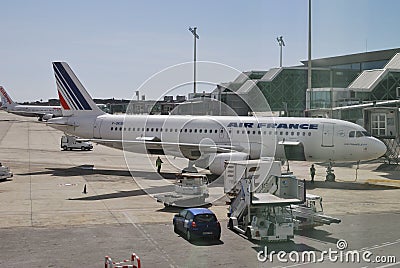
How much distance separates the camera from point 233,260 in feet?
58.3

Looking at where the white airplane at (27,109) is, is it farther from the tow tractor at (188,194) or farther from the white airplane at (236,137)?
the tow tractor at (188,194)

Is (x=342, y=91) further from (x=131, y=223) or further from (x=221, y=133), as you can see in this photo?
(x=131, y=223)

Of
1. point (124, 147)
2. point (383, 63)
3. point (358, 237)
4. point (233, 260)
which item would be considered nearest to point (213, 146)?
point (124, 147)

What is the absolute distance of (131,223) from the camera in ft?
78.5

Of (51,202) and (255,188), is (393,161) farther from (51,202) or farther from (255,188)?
(51,202)

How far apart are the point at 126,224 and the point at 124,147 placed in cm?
2017

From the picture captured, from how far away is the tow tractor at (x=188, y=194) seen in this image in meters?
27.9

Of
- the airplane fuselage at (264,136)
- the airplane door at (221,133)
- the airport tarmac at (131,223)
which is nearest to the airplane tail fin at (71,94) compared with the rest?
the airplane fuselage at (264,136)

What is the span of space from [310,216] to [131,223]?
813cm

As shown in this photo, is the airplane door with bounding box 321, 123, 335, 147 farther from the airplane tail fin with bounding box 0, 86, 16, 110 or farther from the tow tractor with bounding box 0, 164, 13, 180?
the airplane tail fin with bounding box 0, 86, 16, 110

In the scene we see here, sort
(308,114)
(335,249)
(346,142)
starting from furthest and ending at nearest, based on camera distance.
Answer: (308,114) → (346,142) → (335,249)

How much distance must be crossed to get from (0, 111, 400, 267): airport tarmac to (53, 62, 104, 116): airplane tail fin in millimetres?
6814

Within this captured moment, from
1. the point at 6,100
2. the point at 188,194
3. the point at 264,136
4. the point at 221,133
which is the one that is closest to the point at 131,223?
the point at 188,194

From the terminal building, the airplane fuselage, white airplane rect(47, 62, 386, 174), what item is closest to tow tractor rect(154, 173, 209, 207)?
white airplane rect(47, 62, 386, 174)
